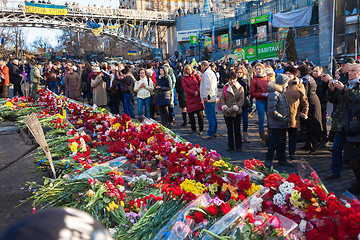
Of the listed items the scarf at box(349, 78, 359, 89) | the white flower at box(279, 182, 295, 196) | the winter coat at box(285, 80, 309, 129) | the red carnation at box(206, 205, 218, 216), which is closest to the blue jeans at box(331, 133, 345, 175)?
the scarf at box(349, 78, 359, 89)

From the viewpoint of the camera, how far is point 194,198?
309 cm

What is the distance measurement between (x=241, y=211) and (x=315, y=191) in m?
0.70

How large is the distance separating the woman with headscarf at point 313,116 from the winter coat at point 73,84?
9187mm

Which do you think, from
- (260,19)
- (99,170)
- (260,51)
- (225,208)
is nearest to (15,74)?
(99,170)

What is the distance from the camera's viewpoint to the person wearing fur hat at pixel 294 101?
250 inches

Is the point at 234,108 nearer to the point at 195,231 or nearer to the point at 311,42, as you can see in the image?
the point at 195,231

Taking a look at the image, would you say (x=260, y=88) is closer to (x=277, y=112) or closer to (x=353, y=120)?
(x=277, y=112)

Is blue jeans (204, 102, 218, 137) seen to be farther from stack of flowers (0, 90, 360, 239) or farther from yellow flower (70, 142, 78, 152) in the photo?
yellow flower (70, 142, 78, 152)

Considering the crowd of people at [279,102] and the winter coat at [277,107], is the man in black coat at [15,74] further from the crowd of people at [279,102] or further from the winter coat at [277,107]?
the winter coat at [277,107]

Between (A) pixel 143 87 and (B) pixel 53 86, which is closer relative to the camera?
(A) pixel 143 87

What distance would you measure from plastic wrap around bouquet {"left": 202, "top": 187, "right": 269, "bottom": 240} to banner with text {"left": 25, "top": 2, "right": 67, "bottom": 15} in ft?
162

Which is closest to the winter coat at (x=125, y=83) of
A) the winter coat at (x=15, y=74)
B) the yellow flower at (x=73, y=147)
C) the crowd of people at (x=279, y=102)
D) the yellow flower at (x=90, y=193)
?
the crowd of people at (x=279, y=102)

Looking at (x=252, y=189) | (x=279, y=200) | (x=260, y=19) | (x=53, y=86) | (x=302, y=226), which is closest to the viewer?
(x=302, y=226)

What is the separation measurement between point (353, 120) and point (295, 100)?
1.76 metres
